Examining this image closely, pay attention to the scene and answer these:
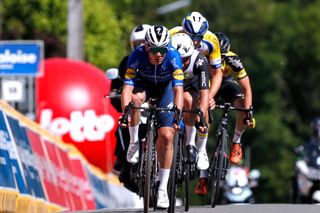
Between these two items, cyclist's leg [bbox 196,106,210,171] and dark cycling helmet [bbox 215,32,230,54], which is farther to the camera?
dark cycling helmet [bbox 215,32,230,54]

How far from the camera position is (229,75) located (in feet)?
62.7

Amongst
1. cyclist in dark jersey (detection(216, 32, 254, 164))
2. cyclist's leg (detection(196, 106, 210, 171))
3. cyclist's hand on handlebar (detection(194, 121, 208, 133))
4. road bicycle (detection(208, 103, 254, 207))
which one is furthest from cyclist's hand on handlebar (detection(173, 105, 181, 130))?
cyclist in dark jersey (detection(216, 32, 254, 164))

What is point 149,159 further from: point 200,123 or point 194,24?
point 194,24

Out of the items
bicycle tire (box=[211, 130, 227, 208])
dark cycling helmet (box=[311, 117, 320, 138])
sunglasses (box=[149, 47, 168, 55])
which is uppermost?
sunglasses (box=[149, 47, 168, 55])

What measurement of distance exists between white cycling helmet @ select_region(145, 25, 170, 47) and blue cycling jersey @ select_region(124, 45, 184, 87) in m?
0.33

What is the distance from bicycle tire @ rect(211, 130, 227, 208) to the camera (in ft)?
59.3

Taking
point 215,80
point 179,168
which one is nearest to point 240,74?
point 215,80

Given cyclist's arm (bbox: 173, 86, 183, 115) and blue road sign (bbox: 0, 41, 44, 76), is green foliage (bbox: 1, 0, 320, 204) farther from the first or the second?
cyclist's arm (bbox: 173, 86, 183, 115)

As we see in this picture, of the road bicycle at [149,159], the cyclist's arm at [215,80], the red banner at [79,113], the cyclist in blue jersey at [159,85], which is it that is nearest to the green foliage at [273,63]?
the red banner at [79,113]

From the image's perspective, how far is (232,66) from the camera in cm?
1881

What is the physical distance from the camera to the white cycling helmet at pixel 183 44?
1686 centimetres

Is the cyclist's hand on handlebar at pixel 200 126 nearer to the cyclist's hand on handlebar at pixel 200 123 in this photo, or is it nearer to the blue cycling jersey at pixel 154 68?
the cyclist's hand on handlebar at pixel 200 123

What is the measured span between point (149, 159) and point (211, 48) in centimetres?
276

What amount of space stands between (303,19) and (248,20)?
10.3 ft
